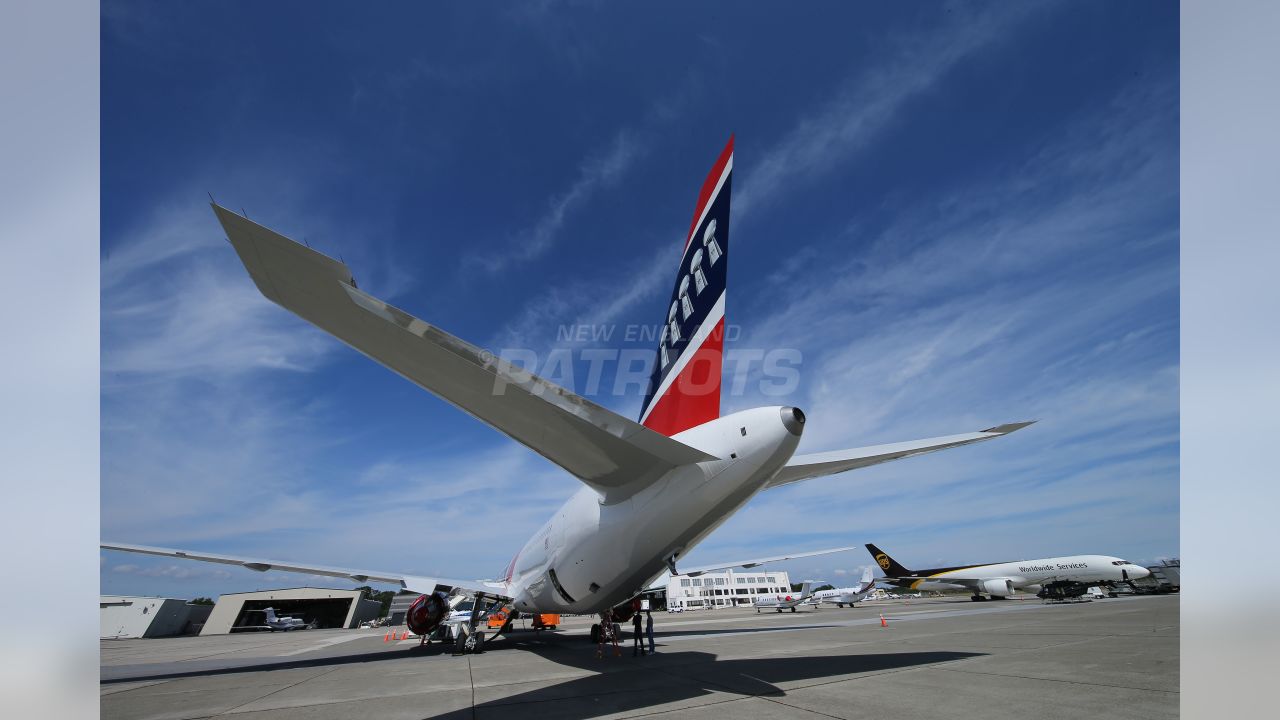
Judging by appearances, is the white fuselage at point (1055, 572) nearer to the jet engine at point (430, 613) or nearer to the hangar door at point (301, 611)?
the jet engine at point (430, 613)

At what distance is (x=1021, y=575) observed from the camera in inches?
1674

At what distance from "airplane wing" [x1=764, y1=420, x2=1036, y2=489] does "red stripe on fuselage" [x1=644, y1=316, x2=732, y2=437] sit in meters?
1.40

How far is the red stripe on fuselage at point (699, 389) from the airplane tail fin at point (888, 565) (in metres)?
49.3

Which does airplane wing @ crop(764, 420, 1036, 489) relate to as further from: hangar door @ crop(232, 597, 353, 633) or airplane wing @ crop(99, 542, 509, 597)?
hangar door @ crop(232, 597, 353, 633)

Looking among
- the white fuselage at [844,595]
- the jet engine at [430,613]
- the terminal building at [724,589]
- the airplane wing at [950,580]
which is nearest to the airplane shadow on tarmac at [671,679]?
the jet engine at [430,613]

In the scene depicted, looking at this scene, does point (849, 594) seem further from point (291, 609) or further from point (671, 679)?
point (291, 609)

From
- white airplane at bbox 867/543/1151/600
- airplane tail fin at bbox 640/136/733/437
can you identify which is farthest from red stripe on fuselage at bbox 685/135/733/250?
white airplane at bbox 867/543/1151/600

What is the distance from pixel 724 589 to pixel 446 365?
94616 millimetres

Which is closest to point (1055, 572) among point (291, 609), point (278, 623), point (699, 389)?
point (699, 389)

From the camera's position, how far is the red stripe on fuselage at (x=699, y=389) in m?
8.65

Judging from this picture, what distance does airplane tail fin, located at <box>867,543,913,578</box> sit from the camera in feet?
165

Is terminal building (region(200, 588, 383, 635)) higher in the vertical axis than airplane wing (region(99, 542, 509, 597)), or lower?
lower

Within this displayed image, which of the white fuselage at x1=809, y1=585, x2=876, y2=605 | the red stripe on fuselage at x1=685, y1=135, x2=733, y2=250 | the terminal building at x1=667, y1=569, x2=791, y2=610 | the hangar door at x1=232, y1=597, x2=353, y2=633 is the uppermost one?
the red stripe on fuselage at x1=685, y1=135, x2=733, y2=250
